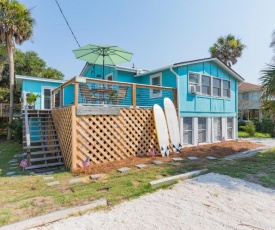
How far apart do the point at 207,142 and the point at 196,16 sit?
6944 mm

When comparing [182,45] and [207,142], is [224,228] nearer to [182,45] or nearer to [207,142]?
[207,142]

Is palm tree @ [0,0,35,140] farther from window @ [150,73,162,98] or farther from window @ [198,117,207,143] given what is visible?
window @ [198,117,207,143]

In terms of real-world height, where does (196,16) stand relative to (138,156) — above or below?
above

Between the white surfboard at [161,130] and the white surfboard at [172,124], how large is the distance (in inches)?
12.6

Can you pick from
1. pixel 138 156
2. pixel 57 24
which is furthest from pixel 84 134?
pixel 57 24

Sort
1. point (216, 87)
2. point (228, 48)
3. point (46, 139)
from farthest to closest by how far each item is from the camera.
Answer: point (228, 48) → point (216, 87) → point (46, 139)

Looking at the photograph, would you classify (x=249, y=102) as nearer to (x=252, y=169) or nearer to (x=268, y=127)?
(x=268, y=127)

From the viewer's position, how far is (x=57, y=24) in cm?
1003

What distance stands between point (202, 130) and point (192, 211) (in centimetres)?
797

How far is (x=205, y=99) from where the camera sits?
10805 mm

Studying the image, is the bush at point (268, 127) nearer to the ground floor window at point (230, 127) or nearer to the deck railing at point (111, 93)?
the ground floor window at point (230, 127)

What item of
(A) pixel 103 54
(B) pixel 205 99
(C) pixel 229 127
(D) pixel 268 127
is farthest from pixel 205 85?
(D) pixel 268 127

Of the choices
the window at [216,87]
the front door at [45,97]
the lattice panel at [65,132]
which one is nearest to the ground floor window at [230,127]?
the window at [216,87]

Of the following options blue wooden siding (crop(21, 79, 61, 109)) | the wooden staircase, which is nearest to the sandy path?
the wooden staircase
